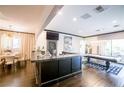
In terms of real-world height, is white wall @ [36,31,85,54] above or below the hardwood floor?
above

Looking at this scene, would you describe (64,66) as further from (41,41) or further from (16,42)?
(16,42)

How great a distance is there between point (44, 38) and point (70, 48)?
8.21 ft

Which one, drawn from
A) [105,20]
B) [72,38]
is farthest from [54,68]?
[72,38]

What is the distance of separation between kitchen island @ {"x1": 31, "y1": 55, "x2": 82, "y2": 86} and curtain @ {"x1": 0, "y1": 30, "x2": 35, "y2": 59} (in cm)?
399

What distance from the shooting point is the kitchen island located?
2402mm

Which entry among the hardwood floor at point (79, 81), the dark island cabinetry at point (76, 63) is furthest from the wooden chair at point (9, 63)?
the dark island cabinetry at point (76, 63)

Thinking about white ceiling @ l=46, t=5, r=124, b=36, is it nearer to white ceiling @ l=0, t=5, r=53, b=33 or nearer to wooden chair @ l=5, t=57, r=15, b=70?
white ceiling @ l=0, t=5, r=53, b=33

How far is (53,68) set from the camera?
267cm

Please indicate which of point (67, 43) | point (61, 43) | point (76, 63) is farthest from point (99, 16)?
point (67, 43)

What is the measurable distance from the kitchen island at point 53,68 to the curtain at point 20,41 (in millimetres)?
3988

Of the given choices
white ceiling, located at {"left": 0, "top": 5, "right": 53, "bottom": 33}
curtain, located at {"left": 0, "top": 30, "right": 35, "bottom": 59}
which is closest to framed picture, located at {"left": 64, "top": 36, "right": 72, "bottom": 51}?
curtain, located at {"left": 0, "top": 30, "right": 35, "bottom": 59}

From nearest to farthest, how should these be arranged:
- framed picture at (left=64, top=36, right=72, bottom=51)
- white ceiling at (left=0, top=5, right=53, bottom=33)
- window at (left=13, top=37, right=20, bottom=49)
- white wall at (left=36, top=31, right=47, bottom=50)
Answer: white ceiling at (left=0, top=5, right=53, bottom=33) < white wall at (left=36, top=31, right=47, bottom=50) < window at (left=13, top=37, right=20, bottom=49) < framed picture at (left=64, top=36, right=72, bottom=51)

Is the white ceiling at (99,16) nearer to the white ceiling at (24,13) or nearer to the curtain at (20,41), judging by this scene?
the white ceiling at (24,13)
